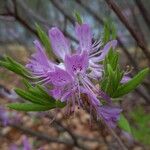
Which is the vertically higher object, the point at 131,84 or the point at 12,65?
the point at 12,65

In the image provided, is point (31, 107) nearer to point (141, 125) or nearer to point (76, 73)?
point (76, 73)

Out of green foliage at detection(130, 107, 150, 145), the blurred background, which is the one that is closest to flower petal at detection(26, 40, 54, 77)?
the blurred background

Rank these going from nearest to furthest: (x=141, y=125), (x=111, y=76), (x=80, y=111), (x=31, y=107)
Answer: (x=111, y=76)
(x=31, y=107)
(x=141, y=125)
(x=80, y=111)

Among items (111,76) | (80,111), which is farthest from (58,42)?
(80,111)

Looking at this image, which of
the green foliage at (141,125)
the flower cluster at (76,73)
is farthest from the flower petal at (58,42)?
the green foliage at (141,125)

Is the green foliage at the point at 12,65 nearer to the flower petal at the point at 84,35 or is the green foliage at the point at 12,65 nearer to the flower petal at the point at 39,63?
the flower petal at the point at 39,63
